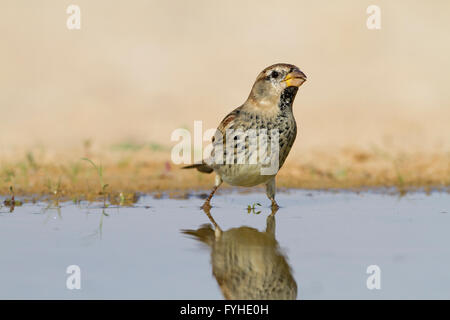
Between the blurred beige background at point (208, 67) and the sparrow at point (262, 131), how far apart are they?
232 inches

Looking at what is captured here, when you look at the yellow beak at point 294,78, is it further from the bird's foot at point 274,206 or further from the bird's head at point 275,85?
the bird's foot at point 274,206

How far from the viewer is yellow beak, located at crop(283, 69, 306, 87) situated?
6.51 meters

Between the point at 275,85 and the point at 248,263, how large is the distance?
267cm

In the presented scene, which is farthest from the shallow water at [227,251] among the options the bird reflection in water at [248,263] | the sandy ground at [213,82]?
the sandy ground at [213,82]

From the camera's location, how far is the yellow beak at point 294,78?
6.51 metres

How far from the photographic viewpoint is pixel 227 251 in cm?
474

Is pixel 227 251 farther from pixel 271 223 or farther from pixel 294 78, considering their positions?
pixel 294 78

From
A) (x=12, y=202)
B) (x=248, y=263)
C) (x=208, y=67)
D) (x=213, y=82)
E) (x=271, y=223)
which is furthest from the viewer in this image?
(x=208, y=67)

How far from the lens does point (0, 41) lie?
20.0 m

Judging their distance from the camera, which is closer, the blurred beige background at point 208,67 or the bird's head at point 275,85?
the bird's head at point 275,85

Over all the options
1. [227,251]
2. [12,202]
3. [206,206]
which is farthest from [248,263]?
[12,202]
